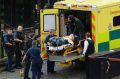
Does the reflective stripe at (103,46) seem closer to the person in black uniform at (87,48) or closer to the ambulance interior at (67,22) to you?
the person in black uniform at (87,48)

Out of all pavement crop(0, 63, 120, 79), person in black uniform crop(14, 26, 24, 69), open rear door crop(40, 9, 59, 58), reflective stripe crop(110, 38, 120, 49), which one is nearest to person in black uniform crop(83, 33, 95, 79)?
pavement crop(0, 63, 120, 79)

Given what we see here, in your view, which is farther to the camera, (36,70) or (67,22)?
(67,22)

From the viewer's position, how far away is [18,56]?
18125 mm

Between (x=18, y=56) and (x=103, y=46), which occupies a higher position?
(x=103, y=46)

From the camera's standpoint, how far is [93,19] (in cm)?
1645

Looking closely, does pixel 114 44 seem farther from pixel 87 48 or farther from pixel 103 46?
pixel 87 48

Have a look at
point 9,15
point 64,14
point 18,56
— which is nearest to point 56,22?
point 64,14

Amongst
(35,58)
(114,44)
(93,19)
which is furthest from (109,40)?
(35,58)

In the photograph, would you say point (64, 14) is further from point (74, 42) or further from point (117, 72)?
point (117, 72)

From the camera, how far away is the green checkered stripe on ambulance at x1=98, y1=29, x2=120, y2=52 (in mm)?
16812

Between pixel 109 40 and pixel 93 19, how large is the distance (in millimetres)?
1166

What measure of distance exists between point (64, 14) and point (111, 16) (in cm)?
175

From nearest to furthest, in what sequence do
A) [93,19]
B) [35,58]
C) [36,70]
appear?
[35,58] → [36,70] → [93,19]

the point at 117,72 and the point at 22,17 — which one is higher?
the point at 22,17
